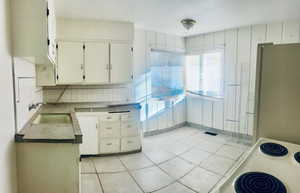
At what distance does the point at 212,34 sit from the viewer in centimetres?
473

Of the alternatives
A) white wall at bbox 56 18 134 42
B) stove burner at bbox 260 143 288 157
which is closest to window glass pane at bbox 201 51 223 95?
white wall at bbox 56 18 134 42

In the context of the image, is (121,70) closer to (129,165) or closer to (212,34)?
(129,165)

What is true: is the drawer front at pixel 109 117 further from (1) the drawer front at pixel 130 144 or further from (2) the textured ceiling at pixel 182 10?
(2) the textured ceiling at pixel 182 10

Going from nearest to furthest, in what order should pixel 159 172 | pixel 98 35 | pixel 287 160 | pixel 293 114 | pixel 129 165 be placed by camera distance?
pixel 287 160 → pixel 293 114 → pixel 159 172 → pixel 129 165 → pixel 98 35

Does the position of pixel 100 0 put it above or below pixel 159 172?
above

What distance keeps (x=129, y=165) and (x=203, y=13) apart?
2783 mm

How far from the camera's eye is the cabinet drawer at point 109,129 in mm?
3408

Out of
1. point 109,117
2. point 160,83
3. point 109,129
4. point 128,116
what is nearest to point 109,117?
point 109,117

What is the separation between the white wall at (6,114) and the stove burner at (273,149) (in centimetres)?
176

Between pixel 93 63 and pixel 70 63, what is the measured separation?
0.39 m

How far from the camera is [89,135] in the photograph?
11.0ft

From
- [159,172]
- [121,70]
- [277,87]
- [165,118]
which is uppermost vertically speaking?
[121,70]

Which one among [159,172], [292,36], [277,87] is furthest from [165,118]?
[277,87]

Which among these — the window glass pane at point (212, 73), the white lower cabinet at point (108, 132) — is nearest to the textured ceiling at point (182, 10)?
the window glass pane at point (212, 73)
